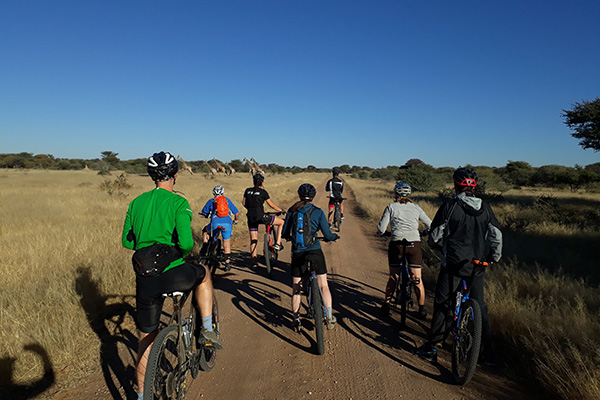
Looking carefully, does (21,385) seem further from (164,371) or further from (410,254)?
(410,254)

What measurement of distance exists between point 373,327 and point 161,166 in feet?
12.7

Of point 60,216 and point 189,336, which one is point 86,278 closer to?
point 189,336

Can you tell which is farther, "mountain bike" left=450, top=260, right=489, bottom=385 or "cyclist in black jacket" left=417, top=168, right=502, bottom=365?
"cyclist in black jacket" left=417, top=168, right=502, bottom=365

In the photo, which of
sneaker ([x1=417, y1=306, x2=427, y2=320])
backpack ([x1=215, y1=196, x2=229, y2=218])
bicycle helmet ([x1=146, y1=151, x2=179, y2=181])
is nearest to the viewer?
bicycle helmet ([x1=146, y1=151, x2=179, y2=181])

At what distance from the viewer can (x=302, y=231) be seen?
14.3ft

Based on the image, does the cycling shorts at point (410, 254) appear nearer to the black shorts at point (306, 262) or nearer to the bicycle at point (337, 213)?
the black shorts at point (306, 262)

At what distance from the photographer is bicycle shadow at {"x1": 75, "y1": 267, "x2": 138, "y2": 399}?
3502mm

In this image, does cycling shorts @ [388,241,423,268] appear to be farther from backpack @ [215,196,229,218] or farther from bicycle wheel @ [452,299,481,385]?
backpack @ [215,196,229,218]

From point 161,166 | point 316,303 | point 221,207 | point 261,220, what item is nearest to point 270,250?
point 261,220

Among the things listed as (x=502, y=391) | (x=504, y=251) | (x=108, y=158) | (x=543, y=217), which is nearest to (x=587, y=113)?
(x=543, y=217)

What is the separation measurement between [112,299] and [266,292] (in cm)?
270

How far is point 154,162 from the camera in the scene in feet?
9.24

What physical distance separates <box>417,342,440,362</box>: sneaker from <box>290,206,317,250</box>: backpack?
194cm

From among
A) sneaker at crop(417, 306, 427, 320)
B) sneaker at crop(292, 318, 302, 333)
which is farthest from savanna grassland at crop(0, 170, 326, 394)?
sneaker at crop(417, 306, 427, 320)
